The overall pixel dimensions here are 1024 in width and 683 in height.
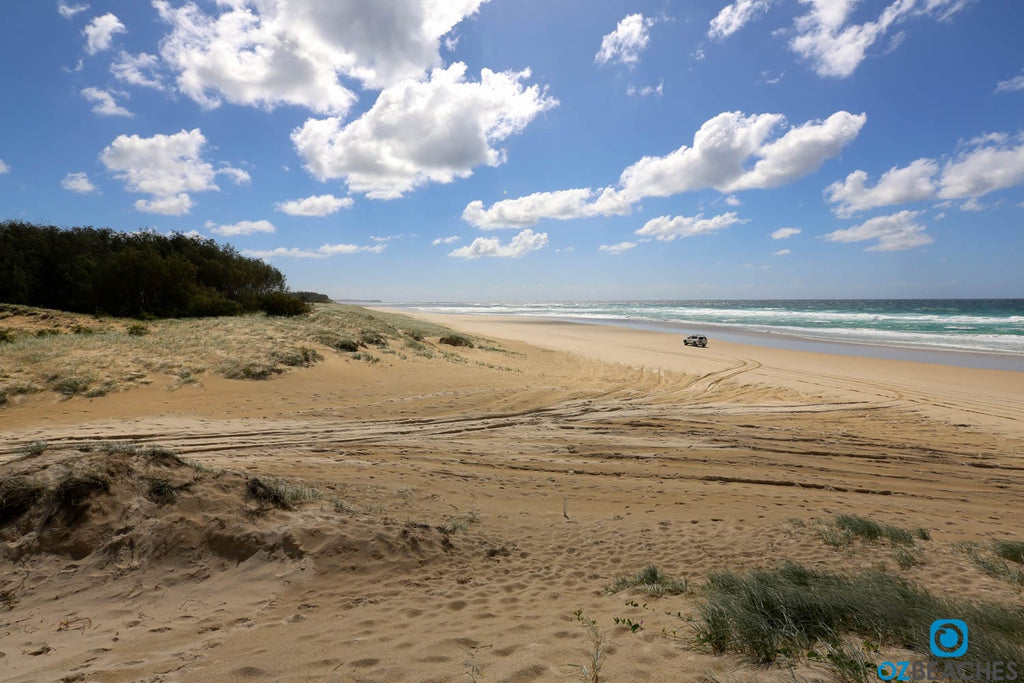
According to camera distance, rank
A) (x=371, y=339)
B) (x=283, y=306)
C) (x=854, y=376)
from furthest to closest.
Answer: (x=283, y=306) < (x=371, y=339) < (x=854, y=376)

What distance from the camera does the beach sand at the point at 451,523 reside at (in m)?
3.18

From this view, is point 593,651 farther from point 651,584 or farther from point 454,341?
point 454,341

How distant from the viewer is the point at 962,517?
228 inches

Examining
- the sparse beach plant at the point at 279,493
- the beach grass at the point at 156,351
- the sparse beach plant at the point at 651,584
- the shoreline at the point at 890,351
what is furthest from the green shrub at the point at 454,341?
the sparse beach plant at the point at 651,584

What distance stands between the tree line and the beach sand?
59.8ft

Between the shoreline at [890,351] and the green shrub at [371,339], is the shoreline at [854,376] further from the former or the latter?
the green shrub at [371,339]

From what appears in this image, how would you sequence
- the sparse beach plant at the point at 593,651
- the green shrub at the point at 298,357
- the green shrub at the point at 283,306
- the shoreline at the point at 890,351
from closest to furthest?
1. the sparse beach plant at the point at 593,651
2. the green shrub at the point at 298,357
3. the shoreline at the point at 890,351
4. the green shrub at the point at 283,306

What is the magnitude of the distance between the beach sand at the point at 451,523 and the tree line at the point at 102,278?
18228 millimetres

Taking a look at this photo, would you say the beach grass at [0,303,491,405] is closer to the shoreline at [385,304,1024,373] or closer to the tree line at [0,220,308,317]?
the tree line at [0,220,308,317]

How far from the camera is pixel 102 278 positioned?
999 inches

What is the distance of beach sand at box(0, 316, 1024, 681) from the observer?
3176 millimetres

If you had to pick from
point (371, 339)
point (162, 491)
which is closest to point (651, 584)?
point (162, 491)

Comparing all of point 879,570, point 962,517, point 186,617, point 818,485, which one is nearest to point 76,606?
point 186,617

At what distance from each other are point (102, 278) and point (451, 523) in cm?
2954
